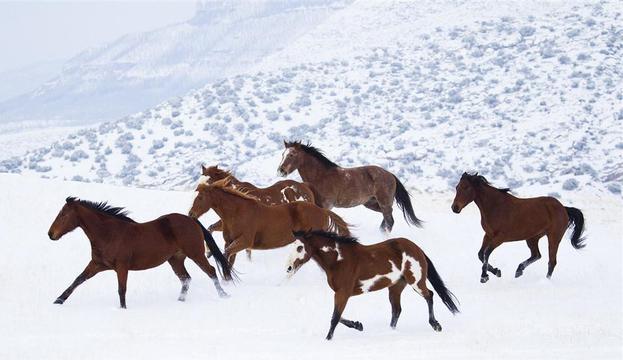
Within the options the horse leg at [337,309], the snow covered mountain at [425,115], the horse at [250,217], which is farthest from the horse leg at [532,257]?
the snow covered mountain at [425,115]

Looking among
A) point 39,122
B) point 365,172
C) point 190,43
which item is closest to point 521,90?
point 365,172

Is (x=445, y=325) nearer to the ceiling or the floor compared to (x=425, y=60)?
nearer to the ceiling

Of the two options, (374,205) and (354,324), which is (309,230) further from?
(374,205)

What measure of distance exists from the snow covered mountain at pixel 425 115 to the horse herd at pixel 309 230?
847 inches

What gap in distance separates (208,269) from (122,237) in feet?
4.15

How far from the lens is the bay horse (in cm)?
912

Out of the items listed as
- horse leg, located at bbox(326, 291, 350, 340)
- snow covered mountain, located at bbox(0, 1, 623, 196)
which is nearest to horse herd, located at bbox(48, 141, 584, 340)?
horse leg, located at bbox(326, 291, 350, 340)

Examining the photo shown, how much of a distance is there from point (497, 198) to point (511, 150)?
2701 centimetres

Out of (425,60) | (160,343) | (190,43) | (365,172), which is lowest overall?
(190,43)

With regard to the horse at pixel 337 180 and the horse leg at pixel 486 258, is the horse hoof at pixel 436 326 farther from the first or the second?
the horse at pixel 337 180

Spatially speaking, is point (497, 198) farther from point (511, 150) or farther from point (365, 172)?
point (511, 150)

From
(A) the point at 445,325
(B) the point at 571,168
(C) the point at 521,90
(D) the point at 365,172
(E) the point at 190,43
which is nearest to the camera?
(A) the point at 445,325

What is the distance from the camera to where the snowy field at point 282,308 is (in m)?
8.57

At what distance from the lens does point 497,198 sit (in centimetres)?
1284
